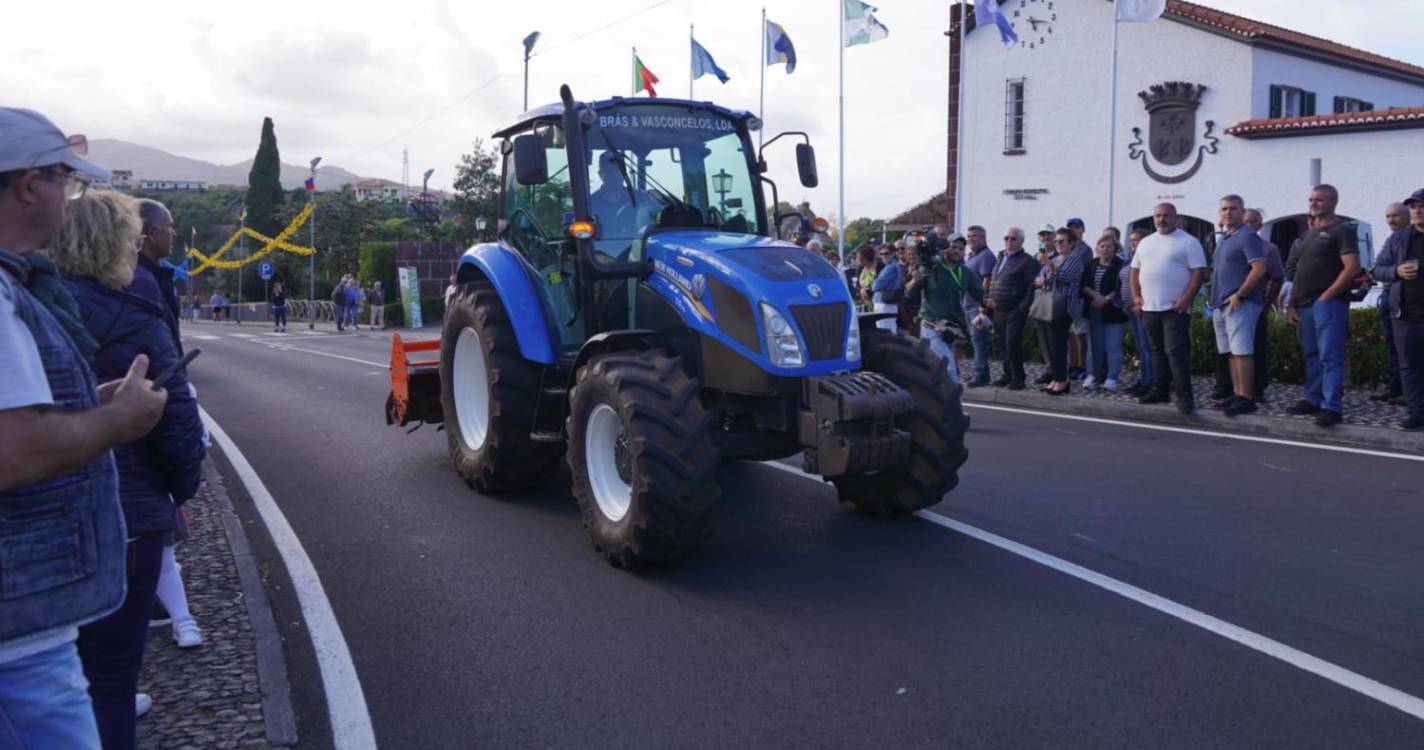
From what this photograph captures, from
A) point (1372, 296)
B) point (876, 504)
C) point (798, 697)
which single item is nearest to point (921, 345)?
point (876, 504)

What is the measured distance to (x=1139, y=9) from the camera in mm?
21438

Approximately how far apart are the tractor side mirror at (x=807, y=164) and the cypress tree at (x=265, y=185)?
85.7 m

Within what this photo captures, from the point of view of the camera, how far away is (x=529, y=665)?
5.03 m

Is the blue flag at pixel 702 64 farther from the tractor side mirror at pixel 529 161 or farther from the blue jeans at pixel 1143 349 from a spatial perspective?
the tractor side mirror at pixel 529 161

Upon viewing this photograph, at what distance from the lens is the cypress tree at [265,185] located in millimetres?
87812

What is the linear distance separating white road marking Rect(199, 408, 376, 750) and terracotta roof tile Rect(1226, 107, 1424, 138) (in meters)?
22.1

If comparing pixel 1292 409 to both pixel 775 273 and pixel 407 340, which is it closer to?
pixel 775 273

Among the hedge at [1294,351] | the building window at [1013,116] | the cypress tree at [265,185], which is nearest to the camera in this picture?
the hedge at [1294,351]

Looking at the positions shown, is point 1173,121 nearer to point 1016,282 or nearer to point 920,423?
point 1016,282

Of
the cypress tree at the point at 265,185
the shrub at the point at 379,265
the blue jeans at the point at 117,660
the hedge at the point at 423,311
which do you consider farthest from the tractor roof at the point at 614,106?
the cypress tree at the point at 265,185

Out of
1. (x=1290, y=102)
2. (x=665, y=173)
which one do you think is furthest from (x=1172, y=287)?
(x=1290, y=102)

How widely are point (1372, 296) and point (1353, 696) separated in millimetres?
18796

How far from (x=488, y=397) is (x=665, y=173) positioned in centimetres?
197

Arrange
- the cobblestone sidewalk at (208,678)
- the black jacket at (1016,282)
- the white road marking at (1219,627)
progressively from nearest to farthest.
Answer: the cobblestone sidewalk at (208,678), the white road marking at (1219,627), the black jacket at (1016,282)
